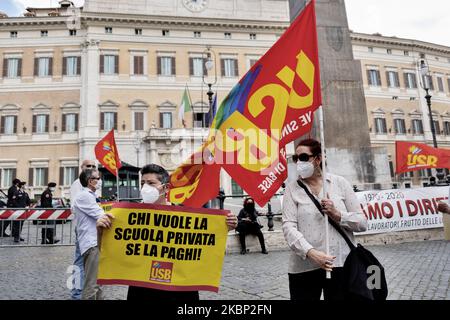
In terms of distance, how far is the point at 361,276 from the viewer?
193cm

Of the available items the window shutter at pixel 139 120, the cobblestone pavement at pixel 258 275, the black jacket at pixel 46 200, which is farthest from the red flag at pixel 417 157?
the window shutter at pixel 139 120

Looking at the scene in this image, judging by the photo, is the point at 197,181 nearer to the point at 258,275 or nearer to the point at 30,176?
the point at 258,275

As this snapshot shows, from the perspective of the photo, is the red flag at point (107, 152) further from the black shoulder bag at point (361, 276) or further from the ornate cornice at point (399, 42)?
the ornate cornice at point (399, 42)

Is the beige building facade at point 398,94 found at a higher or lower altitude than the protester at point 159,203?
higher

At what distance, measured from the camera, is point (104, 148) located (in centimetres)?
750

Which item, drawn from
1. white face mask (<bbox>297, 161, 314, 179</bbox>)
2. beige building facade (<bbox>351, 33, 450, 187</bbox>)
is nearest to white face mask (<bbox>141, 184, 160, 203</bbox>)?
white face mask (<bbox>297, 161, 314, 179</bbox>)

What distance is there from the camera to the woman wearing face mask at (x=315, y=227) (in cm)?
206

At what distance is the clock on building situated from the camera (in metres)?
32.0

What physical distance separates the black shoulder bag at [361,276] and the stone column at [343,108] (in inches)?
233

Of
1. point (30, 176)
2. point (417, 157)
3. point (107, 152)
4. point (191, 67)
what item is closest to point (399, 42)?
point (191, 67)

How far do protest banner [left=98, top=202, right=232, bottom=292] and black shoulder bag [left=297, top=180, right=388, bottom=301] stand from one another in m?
0.81

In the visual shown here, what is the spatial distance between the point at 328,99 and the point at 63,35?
29106 millimetres

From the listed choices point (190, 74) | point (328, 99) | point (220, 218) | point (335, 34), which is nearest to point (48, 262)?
point (220, 218)
